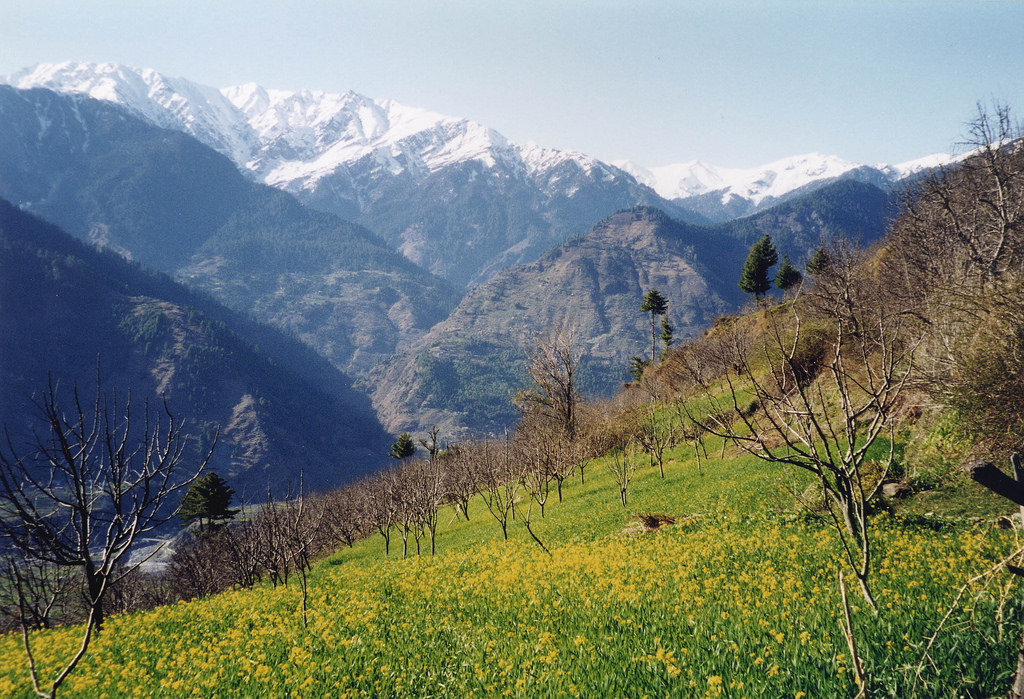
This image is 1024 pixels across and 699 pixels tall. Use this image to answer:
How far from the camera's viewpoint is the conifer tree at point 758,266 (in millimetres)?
69875

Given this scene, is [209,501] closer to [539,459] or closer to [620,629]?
[539,459]

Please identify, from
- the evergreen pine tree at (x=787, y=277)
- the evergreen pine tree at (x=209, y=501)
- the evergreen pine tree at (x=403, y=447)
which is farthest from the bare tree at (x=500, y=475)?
the evergreen pine tree at (x=787, y=277)

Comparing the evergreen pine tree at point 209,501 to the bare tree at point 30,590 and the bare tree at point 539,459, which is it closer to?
the bare tree at point 30,590

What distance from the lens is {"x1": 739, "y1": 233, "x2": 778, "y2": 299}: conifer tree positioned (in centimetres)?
→ 6988

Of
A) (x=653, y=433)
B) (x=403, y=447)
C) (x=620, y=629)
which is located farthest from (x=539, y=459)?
(x=403, y=447)

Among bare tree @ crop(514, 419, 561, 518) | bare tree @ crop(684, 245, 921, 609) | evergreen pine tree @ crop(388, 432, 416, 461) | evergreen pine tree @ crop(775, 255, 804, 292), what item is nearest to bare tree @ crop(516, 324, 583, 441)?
bare tree @ crop(514, 419, 561, 518)

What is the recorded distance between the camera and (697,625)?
296 inches

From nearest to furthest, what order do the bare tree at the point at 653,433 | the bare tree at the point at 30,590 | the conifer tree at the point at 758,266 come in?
1. the bare tree at the point at 30,590
2. the bare tree at the point at 653,433
3. the conifer tree at the point at 758,266

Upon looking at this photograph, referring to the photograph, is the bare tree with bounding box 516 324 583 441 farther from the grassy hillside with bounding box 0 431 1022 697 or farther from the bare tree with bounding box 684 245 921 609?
the grassy hillside with bounding box 0 431 1022 697

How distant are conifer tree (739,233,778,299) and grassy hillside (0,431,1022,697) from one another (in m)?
62.1

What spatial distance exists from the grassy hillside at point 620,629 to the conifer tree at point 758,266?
62.1 m

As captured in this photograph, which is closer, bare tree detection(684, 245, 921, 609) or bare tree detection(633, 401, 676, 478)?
bare tree detection(684, 245, 921, 609)

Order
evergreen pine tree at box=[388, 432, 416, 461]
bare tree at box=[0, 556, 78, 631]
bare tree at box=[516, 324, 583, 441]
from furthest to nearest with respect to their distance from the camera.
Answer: evergreen pine tree at box=[388, 432, 416, 461] → bare tree at box=[516, 324, 583, 441] → bare tree at box=[0, 556, 78, 631]

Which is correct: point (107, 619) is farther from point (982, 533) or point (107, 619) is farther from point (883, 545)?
point (982, 533)
